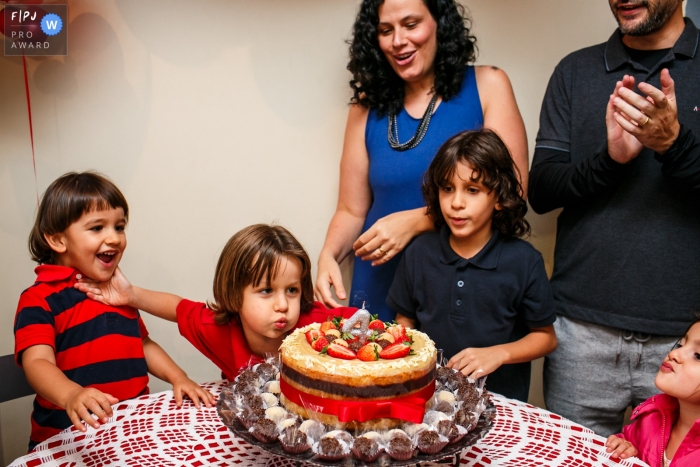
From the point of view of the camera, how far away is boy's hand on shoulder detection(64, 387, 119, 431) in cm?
143

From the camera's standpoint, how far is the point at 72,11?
8.64 ft

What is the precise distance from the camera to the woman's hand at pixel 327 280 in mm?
2135

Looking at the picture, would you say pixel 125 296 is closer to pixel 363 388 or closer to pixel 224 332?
pixel 224 332

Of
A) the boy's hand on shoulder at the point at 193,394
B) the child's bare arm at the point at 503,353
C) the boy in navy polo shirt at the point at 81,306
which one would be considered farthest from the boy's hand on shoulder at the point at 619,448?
the boy in navy polo shirt at the point at 81,306

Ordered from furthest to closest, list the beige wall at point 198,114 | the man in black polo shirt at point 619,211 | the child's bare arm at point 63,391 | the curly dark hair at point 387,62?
the beige wall at point 198,114 < the curly dark hair at point 387,62 < the man in black polo shirt at point 619,211 < the child's bare arm at point 63,391

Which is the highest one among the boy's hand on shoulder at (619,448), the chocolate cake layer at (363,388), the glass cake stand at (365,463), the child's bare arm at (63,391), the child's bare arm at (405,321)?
the chocolate cake layer at (363,388)

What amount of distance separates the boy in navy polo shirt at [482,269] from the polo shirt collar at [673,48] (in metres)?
0.52

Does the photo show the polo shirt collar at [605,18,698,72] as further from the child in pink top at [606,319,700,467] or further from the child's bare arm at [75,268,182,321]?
the child's bare arm at [75,268,182,321]

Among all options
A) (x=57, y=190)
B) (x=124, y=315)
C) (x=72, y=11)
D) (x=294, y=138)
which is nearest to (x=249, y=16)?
(x=294, y=138)

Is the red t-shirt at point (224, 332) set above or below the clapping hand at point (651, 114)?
below

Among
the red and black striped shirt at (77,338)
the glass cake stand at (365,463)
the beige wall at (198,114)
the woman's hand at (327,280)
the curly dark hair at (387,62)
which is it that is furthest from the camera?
the beige wall at (198,114)

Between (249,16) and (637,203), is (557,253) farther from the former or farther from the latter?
(249,16)

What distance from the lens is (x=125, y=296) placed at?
2039 millimetres

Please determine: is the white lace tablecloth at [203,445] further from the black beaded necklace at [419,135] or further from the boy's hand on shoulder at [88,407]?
the black beaded necklace at [419,135]
